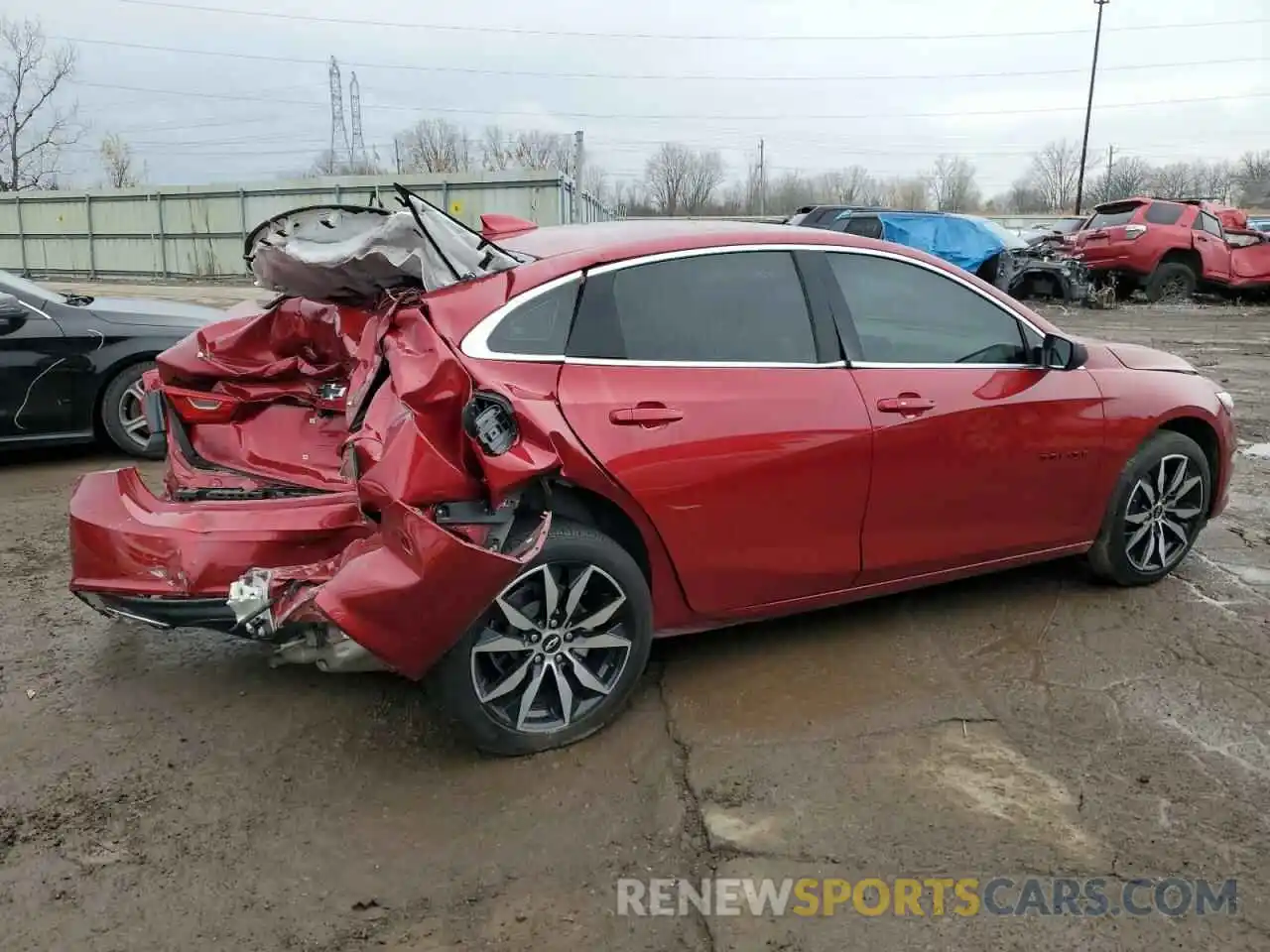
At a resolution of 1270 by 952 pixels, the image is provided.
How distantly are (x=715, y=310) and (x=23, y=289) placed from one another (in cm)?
545

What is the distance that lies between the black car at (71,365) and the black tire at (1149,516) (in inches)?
207

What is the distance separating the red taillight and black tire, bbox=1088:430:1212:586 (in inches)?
148

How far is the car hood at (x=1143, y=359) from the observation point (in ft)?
14.7

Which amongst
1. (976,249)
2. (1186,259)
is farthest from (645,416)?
(1186,259)

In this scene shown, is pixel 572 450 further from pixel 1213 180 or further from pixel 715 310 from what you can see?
pixel 1213 180

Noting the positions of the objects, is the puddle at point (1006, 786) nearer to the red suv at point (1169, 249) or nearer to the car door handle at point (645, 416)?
the car door handle at point (645, 416)

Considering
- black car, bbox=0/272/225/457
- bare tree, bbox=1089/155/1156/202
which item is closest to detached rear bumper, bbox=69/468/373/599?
→ black car, bbox=0/272/225/457

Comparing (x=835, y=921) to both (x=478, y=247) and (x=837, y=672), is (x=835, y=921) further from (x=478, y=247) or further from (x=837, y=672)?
(x=478, y=247)

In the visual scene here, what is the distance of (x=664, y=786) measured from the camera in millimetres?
3049

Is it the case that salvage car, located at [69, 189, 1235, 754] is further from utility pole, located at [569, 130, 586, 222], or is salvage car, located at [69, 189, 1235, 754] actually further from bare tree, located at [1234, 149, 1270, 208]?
bare tree, located at [1234, 149, 1270, 208]

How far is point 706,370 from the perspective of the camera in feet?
11.1

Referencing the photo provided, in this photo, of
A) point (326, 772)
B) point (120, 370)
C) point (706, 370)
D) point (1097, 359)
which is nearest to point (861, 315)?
point (706, 370)

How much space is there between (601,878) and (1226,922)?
1.57 meters

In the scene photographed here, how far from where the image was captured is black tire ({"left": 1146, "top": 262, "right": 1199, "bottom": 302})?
720 inches
